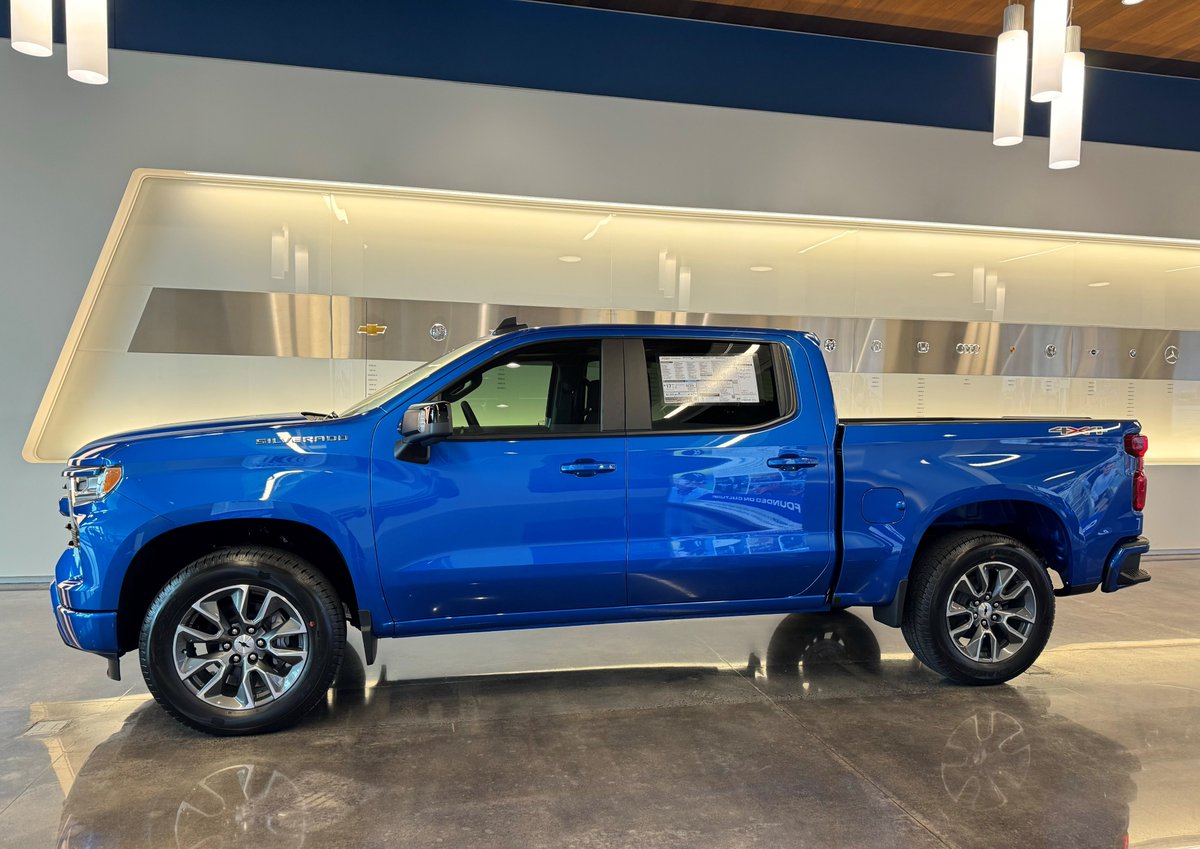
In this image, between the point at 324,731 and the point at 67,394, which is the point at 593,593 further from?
the point at 67,394

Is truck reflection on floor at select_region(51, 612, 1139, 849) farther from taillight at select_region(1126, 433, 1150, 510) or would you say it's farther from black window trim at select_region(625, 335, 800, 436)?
black window trim at select_region(625, 335, 800, 436)

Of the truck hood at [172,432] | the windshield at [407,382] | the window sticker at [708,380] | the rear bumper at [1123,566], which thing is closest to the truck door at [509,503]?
the windshield at [407,382]

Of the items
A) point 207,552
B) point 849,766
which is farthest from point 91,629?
point 849,766

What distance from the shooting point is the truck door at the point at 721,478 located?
3594mm

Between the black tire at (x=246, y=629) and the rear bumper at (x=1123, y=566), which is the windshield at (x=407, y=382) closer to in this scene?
the black tire at (x=246, y=629)

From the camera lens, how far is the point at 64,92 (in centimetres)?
596

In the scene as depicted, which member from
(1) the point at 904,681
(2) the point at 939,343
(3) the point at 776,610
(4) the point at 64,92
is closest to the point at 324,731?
(3) the point at 776,610

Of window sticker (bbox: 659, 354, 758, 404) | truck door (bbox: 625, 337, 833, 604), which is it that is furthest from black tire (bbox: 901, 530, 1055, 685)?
window sticker (bbox: 659, 354, 758, 404)

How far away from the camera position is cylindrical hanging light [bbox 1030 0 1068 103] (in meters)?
3.41

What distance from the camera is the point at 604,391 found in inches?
145

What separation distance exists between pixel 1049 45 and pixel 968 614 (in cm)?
262

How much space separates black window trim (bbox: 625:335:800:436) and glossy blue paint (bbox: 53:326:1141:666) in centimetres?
3

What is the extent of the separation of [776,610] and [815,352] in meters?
1.28

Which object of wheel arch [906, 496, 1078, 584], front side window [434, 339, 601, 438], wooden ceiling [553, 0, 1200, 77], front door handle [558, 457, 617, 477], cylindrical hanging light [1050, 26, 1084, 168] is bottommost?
wheel arch [906, 496, 1078, 584]
